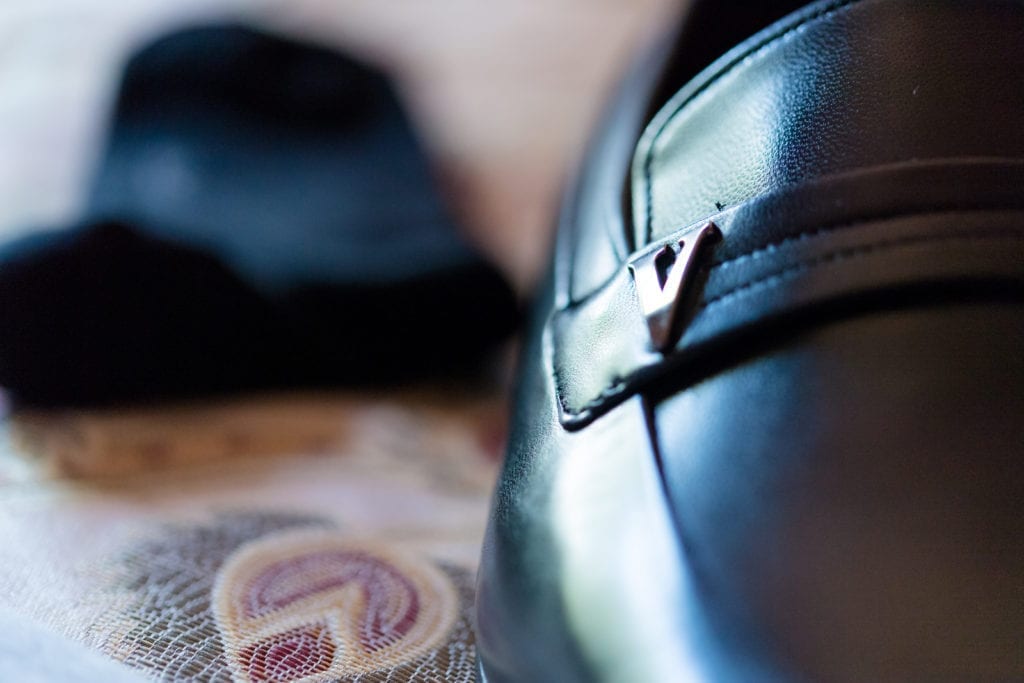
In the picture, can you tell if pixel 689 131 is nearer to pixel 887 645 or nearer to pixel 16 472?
pixel 887 645

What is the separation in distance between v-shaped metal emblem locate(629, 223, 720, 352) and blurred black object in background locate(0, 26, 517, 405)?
22cm

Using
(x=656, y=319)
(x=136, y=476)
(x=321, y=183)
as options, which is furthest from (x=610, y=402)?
(x=321, y=183)

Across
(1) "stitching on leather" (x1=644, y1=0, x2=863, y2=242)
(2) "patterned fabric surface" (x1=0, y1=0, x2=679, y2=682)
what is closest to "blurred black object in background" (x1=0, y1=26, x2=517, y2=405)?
(2) "patterned fabric surface" (x1=0, y1=0, x2=679, y2=682)

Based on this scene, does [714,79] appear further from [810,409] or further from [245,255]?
[245,255]

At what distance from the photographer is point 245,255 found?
506mm

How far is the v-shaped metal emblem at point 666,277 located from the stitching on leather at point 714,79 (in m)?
0.03

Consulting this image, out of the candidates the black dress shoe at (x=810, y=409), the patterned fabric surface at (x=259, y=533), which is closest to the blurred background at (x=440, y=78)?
the patterned fabric surface at (x=259, y=533)

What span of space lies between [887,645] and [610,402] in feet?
0.30

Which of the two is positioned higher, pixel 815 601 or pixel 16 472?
pixel 815 601

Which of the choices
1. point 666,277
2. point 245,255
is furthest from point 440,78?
point 666,277

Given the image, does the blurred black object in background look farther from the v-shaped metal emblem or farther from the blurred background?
the v-shaped metal emblem

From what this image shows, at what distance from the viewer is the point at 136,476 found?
427 mm

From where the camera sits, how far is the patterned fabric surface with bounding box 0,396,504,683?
0.31 m

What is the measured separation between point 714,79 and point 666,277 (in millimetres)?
95
